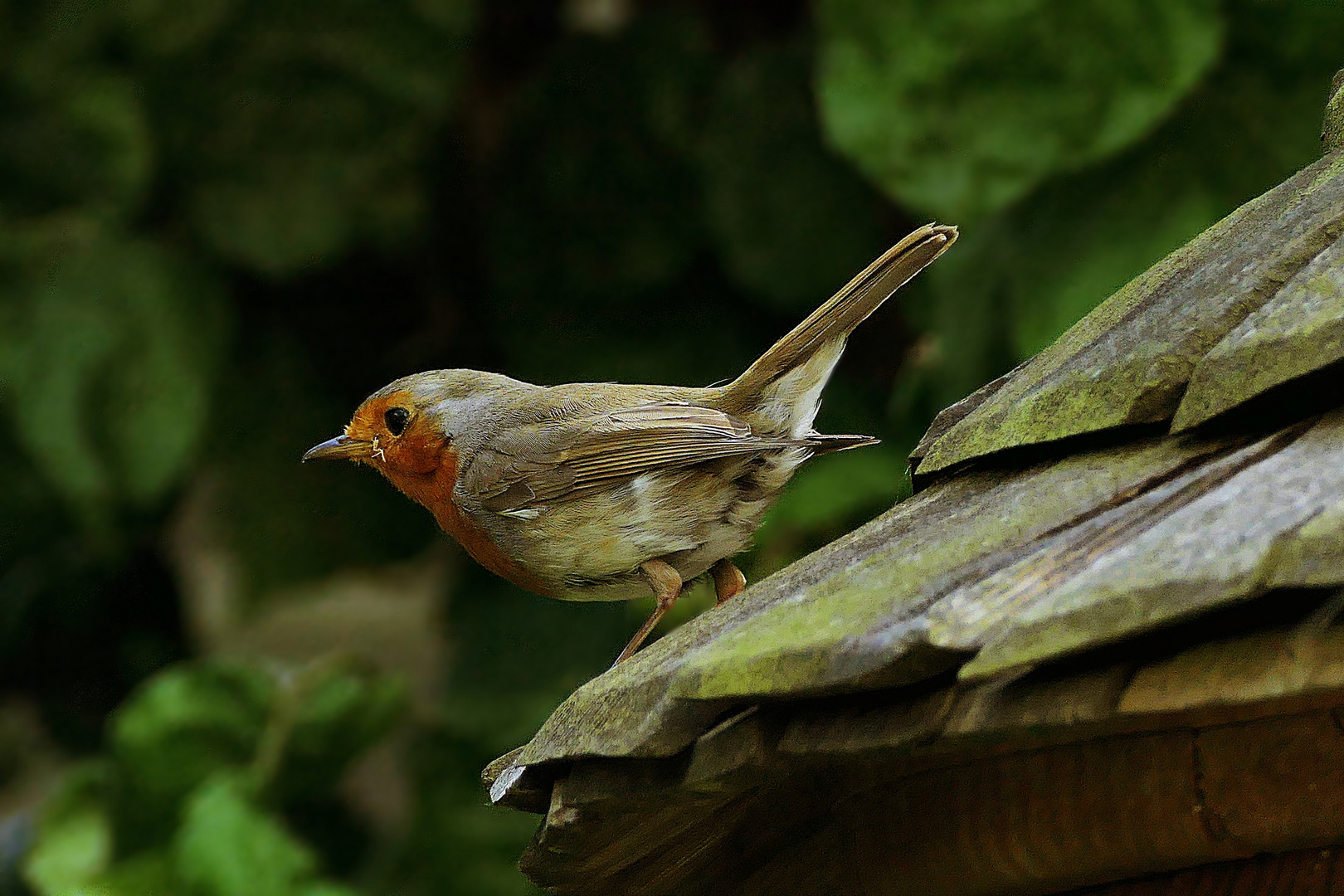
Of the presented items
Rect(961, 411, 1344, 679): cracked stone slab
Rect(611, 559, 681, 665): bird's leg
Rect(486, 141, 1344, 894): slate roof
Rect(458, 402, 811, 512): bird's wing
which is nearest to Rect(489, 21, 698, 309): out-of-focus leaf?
Rect(458, 402, 811, 512): bird's wing

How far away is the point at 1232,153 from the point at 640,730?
286 centimetres

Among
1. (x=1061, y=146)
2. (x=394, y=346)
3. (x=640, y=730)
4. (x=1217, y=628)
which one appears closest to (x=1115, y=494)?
(x=1217, y=628)

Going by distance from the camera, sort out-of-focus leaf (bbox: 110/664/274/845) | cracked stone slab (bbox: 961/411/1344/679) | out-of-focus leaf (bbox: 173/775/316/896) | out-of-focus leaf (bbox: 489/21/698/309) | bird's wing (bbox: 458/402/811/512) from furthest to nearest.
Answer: out-of-focus leaf (bbox: 489/21/698/309) < out-of-focus leaf (bbox: 110/664/274/845) < out-of-focus leaf (bbox: 173/775/316/896) < bird's wing (bbox: 458/402/811/512) < cracked stone slab (bbox: 961/411/1344/679)

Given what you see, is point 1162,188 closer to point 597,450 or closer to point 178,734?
point 597,450

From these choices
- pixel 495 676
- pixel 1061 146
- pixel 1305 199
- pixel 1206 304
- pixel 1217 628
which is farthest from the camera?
pixel 495 676

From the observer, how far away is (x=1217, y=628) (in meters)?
1.13

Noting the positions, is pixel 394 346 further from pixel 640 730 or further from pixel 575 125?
pixel 640 730

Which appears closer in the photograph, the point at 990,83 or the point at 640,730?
the point at 640,730

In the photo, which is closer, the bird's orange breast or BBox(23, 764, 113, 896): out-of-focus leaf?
the bird's orange breast

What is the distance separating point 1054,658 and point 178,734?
3756 millimetres

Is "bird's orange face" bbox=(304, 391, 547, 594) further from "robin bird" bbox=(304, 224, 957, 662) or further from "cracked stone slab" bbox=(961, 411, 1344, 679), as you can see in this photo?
"cracked stone slab" bbox=(961, 411, 1344, 679)

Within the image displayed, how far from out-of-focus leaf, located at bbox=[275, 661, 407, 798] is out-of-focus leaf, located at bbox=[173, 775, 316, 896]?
0.48 meters

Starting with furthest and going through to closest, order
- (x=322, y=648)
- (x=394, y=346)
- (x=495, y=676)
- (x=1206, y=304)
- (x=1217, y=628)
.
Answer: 1. (x=322, y=648)
2. (x=394, y=346)
3. (x=495, y=676)
4. (x=1206, y=304)
5. (x=1217, y=628)

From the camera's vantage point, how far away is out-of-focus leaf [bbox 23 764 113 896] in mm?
4426
